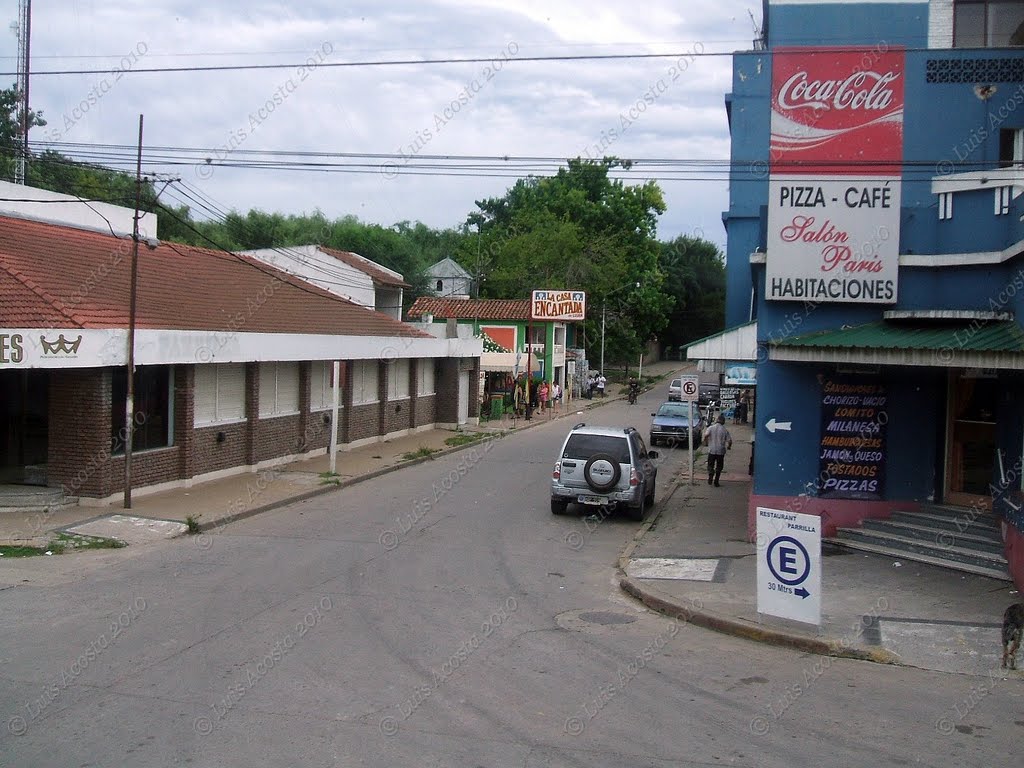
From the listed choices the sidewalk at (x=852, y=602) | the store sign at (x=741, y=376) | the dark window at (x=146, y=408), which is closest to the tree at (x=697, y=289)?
the store sign at (x=741, y=376)

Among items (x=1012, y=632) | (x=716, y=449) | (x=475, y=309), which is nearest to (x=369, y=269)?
(x=475, y=309)

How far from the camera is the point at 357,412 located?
94.9ft

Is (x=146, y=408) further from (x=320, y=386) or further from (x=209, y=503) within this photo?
(x=320, y=386)

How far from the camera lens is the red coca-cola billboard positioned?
14.7 metres

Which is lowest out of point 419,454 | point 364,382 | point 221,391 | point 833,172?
point 419,454

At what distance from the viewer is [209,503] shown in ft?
58.8

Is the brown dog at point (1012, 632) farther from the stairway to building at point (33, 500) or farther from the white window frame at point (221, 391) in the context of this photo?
the white window frame at point (221, 391)

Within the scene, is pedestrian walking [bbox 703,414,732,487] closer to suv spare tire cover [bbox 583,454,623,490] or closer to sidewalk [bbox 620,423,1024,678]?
suv spare tire cover [bbox 583,454,623,490]

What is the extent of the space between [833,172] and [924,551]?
19.4 feet

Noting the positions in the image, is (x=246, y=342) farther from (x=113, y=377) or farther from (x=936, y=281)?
(x=936, y=281)

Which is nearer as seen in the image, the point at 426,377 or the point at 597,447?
the point at 597,447

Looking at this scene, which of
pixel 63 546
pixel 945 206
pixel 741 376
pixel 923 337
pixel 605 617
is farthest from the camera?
pixel 741 376

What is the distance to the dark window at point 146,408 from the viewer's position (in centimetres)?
1750

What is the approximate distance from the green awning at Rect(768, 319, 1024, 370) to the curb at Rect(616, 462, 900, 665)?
416cm
